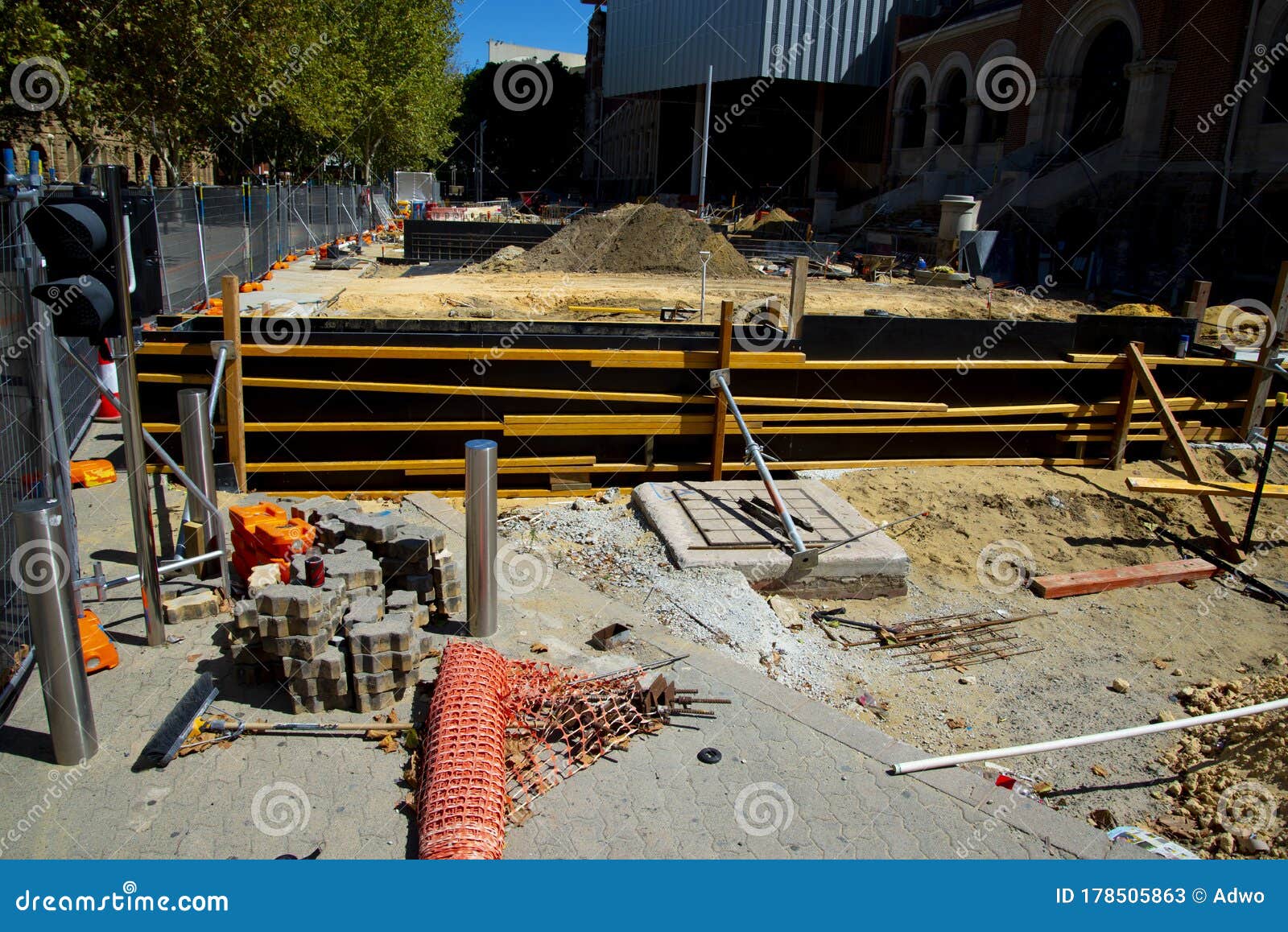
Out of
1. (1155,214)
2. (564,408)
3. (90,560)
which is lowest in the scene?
(90,560)

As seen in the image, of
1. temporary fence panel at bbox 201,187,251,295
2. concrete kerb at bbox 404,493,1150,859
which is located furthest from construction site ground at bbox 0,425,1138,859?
temporary fence panel at bbox 201,187,251,295

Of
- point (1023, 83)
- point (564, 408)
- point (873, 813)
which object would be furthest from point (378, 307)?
point (1023, 83)

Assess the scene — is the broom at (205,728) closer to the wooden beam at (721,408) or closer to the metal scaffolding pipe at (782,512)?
the metal scaffolding pipe at (782,512)

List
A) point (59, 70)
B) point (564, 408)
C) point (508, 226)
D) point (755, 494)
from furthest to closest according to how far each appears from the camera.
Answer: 1. point (508, 226)
2. point (59, 70)
3. point (564, 408)
4. point (755, 494)

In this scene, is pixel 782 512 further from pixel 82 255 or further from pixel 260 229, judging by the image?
pixel 260 229

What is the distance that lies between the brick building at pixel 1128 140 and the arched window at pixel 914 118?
3824mm

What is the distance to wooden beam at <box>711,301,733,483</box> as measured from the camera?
8.62 meters

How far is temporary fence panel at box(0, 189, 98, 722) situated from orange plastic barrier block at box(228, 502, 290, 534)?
1.11 meters

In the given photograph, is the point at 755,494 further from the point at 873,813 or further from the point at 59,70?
the point at 59,70

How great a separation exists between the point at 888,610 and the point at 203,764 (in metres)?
4.97

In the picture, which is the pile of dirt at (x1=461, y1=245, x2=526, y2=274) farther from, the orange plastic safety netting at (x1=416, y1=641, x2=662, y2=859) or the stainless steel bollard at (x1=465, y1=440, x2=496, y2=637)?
the orange plastic safety netting at (x1=416, y1=641, x2=662, y2=859)

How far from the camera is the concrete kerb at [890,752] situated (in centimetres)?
416

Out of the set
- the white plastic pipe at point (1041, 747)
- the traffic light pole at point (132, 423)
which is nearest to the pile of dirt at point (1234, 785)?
the white plastic pipe at point (1041, 747)

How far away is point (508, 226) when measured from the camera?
97.6 feet
